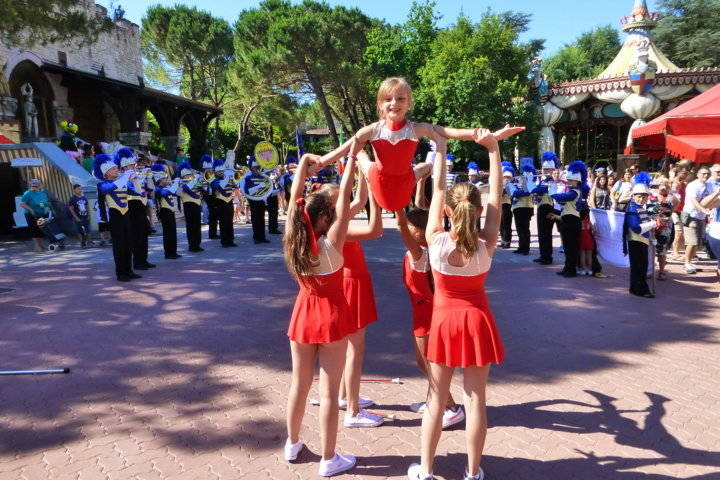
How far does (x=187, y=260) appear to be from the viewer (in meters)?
10.3

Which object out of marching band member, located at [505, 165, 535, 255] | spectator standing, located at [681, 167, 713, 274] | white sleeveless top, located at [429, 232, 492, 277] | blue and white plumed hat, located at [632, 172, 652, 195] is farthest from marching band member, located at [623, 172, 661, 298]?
white sleeveless top, located at [429, 232, 492, 277]

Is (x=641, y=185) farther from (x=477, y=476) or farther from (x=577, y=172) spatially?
(x=477, y=476)

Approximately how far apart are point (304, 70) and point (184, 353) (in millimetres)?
26221

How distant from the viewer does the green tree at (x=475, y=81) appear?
81.7ft

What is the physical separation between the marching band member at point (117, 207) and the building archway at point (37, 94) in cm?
1157

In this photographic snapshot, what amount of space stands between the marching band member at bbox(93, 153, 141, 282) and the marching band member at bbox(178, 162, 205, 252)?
2.43 m

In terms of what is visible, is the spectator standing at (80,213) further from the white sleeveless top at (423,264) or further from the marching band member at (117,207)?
the white sleeveless top at (423,264)

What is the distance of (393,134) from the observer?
9.67ft

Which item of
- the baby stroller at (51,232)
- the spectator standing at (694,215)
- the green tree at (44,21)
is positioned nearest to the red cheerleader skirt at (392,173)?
the spectator standing at (694,215)

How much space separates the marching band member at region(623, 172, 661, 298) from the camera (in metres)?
7.15

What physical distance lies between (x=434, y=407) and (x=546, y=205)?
7.23 m

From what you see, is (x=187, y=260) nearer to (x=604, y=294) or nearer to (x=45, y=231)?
(x=45, y=231)

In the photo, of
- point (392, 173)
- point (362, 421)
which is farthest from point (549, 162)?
point (392, 173)

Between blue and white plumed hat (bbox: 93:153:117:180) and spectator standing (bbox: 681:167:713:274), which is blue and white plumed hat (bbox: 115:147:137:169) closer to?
blue and white plumed hat (bbox: 93:153:117:180)
